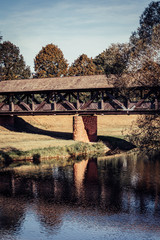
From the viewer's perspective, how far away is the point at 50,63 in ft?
226

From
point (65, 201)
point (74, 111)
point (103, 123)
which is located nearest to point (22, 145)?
point (74, 111)

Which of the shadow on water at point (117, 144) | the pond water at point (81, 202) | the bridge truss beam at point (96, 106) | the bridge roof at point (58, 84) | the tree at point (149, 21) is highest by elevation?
the tree at point (149, 21)

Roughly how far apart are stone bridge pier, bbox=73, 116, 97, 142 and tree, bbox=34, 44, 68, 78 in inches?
1313

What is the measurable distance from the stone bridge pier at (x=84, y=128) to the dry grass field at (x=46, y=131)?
106 cm

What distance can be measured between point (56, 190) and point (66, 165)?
727cm

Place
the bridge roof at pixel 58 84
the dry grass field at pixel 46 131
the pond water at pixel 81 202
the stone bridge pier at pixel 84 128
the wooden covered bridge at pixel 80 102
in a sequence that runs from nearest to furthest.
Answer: the pond water at pixel 81 202, the wooden covered bridge at pixel 80 102, the bridge roof at pixel 58 84, the dry grass field at pixel 46 131, the stone bridge pier at pixel 84 128

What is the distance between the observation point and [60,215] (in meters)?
15.2

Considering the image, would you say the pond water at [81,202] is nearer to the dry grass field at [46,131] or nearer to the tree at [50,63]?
the dry grass field at [46,131]

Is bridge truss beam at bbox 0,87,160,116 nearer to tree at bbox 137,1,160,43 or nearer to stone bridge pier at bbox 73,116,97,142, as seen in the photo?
stone bridge pier at bbox 73,116,97,142

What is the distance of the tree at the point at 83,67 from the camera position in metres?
72.8

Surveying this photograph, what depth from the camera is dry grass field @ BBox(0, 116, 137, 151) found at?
33.2 metres

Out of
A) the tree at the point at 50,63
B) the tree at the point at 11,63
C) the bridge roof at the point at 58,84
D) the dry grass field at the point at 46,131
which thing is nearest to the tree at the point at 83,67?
the tree at the point at 50,63

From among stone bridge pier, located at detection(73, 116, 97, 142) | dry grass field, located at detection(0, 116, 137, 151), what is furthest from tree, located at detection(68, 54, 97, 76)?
stone bridge pier, located at detection(73, 116, 97, 142)

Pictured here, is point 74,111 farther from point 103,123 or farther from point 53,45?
point 53,45
